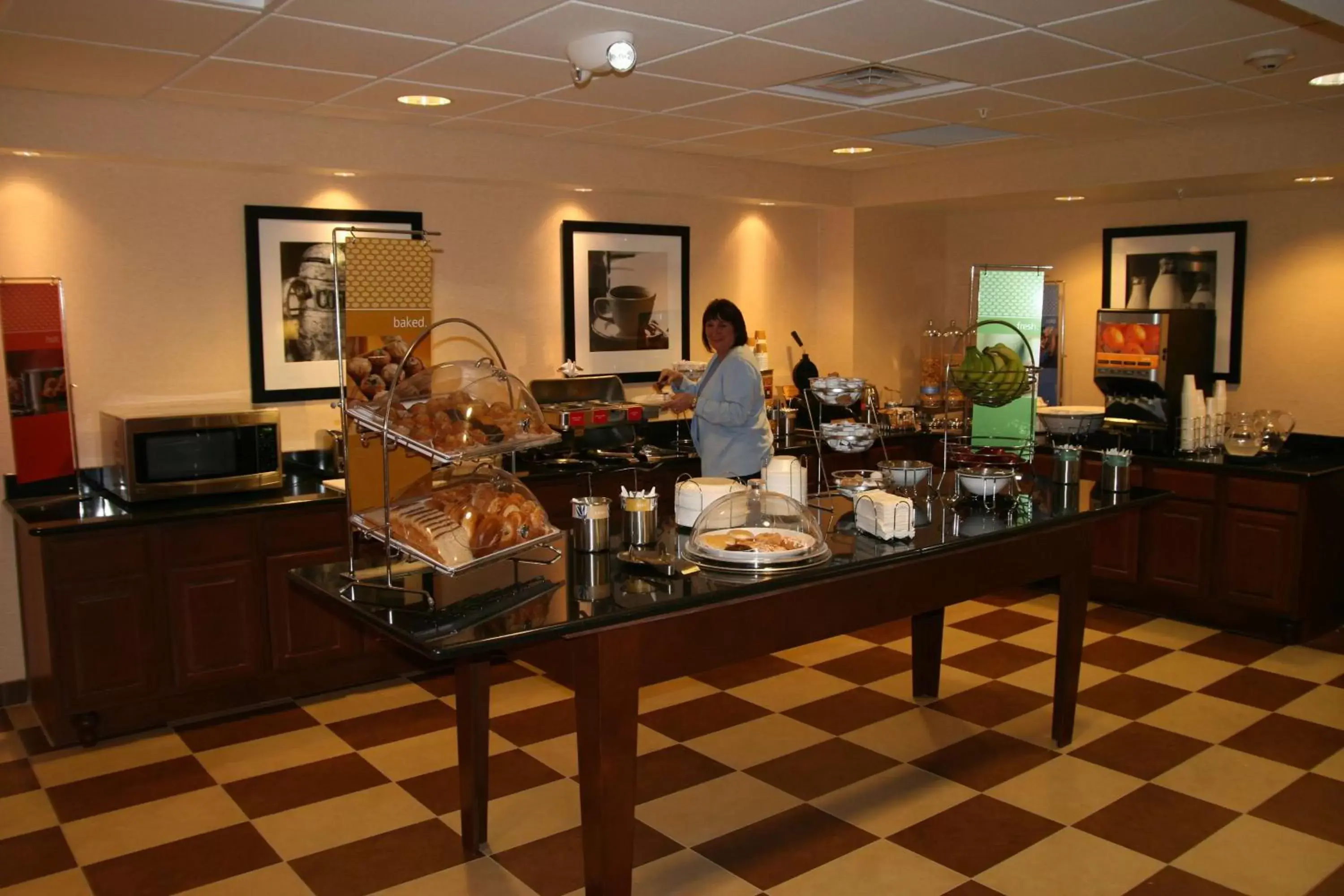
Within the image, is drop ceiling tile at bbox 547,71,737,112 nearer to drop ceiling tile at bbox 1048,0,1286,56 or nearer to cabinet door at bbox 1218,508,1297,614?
drop ceiling tile at bbox 1048,0,1286,56

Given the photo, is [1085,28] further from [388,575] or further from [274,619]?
[274,619]

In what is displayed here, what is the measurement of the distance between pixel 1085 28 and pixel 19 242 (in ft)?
13.4

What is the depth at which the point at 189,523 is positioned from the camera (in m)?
4.27

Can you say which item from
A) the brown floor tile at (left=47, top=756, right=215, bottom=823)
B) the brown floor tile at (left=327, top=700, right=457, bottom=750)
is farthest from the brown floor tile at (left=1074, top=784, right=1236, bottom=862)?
the brown floor tile at (left=47, top=756, right=215, bottom=823)

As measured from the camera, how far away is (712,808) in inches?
143

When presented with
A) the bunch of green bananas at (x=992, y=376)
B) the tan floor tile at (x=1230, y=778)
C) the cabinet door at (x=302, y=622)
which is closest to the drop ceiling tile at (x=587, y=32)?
the bunch of green bananas at (x=992, y=376)

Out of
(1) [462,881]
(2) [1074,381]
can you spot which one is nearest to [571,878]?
(1) [462,881]

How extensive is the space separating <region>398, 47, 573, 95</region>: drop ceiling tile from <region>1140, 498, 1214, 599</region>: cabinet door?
369cm

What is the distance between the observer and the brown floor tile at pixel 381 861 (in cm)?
315

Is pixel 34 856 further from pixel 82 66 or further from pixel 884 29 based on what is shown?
pixel 884 29

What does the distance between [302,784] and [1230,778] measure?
10.7ft

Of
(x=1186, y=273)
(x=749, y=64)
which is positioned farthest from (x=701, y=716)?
(x=1186, y=273)

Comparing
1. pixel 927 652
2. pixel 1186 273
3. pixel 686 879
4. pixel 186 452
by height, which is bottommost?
pixel 686 879

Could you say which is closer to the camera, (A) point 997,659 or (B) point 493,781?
(B) point 493,781
